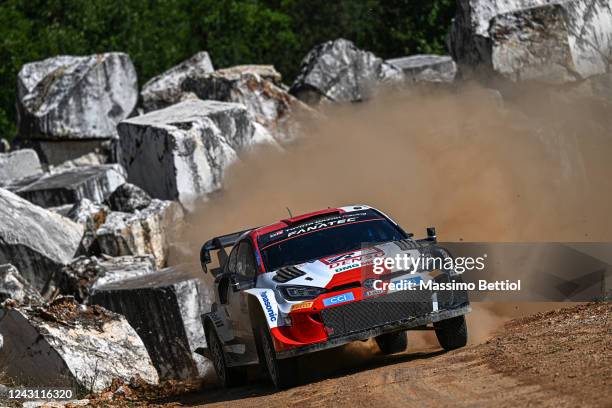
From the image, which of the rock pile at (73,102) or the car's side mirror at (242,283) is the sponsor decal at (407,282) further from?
the rock pile at (73,102)

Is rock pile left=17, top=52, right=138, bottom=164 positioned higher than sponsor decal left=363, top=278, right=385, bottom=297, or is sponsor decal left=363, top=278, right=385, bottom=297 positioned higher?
rock pile left=17, top=52, right=138, bottom=164

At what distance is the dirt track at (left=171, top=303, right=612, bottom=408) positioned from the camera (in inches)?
349

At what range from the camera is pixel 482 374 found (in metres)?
10.0

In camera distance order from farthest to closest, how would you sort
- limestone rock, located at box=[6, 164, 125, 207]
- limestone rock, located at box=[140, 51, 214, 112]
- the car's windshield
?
limestone rock, located at box=[140, 51, 214, 112] → limestone rock, located at box=[6, 164, 125, 207] → the car's windshield

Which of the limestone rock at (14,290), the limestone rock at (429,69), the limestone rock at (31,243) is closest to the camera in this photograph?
the limestone rock at (14,290)

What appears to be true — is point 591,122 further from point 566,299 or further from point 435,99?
point 566,299

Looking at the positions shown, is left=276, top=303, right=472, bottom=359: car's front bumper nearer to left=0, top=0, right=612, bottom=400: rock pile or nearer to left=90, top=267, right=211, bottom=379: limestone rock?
left=0, top=0, right=612, bottom=400: rock pile

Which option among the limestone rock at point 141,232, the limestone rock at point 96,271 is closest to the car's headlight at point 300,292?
the limestone rock at point 96,271

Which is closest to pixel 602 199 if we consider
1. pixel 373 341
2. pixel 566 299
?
pixel 566 299

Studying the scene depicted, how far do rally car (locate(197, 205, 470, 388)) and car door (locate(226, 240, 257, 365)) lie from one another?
13 millimetres

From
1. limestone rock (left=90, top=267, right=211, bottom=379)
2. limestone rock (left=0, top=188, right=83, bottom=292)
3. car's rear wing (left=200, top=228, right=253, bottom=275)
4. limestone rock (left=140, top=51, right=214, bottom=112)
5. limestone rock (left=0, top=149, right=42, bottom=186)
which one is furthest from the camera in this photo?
limestone rock (left=140, top=51, right=214, bottom=112)

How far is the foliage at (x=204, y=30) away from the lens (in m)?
43.9

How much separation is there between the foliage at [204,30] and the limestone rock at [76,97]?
1159cm

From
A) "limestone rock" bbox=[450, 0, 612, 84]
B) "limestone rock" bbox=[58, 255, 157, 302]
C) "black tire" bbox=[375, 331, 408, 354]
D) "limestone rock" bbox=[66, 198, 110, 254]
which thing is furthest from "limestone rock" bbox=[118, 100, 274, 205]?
"black tire" bbox=[375, 331, 408, 354]
